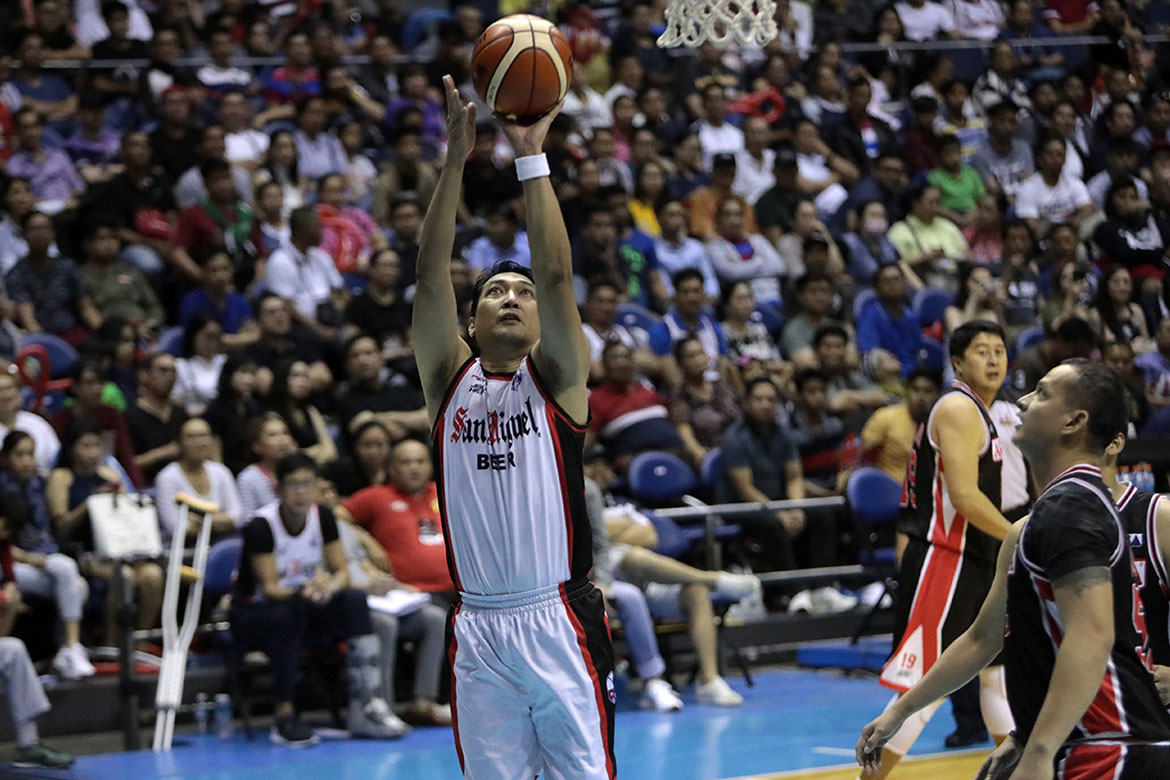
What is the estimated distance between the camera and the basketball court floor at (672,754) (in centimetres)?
788

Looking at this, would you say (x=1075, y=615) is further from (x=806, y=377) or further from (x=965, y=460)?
(x=806, y=377)

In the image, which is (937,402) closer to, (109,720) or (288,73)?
(109,720)

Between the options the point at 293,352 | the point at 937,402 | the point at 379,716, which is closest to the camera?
the point at 937,402

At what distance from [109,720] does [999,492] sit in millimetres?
5390

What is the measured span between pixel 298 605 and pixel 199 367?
2555 millimetres

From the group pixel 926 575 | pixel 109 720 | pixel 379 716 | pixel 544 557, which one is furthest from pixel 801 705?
pixel 544 557

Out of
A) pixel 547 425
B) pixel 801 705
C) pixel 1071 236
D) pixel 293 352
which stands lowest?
pixel 801 705

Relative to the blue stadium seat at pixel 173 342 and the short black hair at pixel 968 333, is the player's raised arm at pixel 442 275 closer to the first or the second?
the short black hair at pixel 968 333

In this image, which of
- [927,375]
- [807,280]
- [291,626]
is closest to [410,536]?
[291,626]

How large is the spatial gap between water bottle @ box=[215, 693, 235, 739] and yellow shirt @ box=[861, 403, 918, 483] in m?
4.95

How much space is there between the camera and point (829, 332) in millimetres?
12555

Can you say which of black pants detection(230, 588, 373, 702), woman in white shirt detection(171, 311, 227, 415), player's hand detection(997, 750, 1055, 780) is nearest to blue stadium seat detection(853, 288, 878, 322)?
woman in white shirt detection(171, 311, 227, 415)

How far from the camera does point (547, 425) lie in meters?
4.28

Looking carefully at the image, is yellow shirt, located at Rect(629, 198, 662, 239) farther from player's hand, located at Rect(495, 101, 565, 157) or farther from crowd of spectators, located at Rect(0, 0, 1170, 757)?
player's hand, located at Rect(495, 101, 565, 157)
